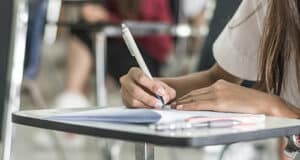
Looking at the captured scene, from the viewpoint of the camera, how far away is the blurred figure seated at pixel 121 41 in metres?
3.60

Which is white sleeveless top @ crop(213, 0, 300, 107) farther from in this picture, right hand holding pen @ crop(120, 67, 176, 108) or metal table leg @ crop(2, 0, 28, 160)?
metal table leg @ crop(2, 0, 28, 160)

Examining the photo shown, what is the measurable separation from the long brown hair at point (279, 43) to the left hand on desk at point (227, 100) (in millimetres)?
124

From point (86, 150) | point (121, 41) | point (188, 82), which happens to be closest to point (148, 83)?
point (188, 82)

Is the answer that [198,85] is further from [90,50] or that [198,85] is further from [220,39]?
[90,50]

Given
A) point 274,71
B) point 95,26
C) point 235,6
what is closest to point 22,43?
point 95,26

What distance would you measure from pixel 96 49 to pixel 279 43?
1695 mm

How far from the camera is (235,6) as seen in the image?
6.40 feet

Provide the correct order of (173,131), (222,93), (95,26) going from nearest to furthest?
(173,131) < (222,93) < (95,26)

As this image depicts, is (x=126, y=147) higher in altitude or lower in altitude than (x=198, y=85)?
lower

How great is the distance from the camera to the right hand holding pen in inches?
44.3

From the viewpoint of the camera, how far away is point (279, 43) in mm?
1214

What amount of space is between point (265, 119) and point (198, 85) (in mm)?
416

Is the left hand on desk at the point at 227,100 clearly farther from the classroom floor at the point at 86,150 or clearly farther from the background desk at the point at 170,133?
the classroom floor at the point at 86,150

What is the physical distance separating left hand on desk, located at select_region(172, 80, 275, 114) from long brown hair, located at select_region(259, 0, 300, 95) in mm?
124
